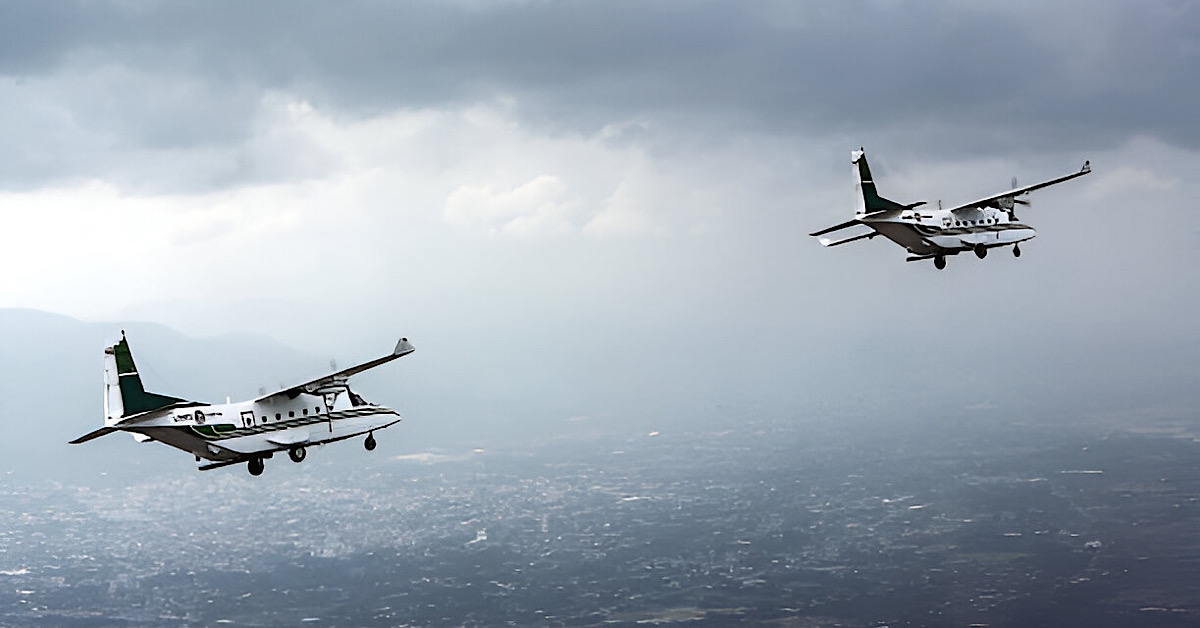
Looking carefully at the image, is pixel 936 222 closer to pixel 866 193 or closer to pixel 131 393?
pixel 866 193

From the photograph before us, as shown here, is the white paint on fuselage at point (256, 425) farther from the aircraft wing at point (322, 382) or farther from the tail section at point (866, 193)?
the tail section at point (866, 193)

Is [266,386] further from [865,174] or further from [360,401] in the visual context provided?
[865,174]

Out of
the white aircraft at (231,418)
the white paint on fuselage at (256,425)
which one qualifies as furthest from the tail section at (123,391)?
the white paint on fuselage at (256,425)

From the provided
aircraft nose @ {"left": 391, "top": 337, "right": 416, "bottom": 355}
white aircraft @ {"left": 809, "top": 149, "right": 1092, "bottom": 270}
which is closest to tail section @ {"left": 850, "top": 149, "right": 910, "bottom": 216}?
white aircraft @ {"left": 809, "top": 149, "right": 1092, "bottom": 270}

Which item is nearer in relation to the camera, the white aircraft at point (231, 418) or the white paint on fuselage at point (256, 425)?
the white aircraft at point (231, 418)

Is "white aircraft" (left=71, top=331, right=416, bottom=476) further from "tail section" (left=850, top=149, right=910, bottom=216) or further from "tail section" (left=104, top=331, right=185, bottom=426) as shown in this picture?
"tail section" (left=850, top=149, right=910, bottom=216)

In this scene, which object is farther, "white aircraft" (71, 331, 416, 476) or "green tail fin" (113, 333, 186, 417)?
"green tail fin" (113, 333, 186, 417)

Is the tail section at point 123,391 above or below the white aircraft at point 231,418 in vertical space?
above

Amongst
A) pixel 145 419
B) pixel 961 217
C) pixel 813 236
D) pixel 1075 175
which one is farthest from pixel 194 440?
pixel 1075 175

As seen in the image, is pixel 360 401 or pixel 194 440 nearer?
pixel 194 440
